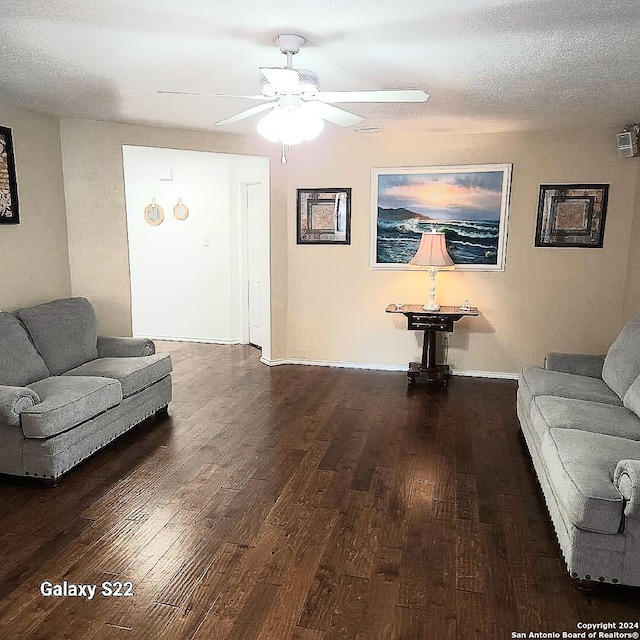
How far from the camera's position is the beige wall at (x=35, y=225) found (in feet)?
13.6

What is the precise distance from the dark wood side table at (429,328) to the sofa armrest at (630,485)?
9.40 feet

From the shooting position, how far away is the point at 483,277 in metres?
5.29

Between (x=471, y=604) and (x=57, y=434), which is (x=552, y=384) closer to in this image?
(x=471, y=604)

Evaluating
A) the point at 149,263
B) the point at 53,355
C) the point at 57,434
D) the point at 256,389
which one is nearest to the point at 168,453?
the point at 57,434

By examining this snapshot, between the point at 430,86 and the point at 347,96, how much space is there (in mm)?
1042

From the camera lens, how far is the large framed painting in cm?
515

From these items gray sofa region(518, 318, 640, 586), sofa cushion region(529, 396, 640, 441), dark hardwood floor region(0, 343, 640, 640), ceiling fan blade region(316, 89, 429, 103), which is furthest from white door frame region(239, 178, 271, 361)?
sofa cushion region(529, 396, 640, 441)

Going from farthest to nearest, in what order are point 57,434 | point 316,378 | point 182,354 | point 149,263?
point 149,263
point 182,354
point 316,378
point 57,434

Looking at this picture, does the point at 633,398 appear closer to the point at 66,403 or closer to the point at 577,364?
the point at 577,364

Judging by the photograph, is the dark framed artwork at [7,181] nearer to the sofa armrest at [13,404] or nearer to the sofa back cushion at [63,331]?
the sofa back cushion at [63,331]

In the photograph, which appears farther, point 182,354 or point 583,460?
point 182,354

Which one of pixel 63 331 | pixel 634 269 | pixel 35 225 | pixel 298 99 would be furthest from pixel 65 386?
pixel 634 269

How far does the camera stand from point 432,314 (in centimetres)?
500

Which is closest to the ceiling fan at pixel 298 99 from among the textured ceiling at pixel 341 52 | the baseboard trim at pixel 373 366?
the textured ceiling at pixel 341 52
